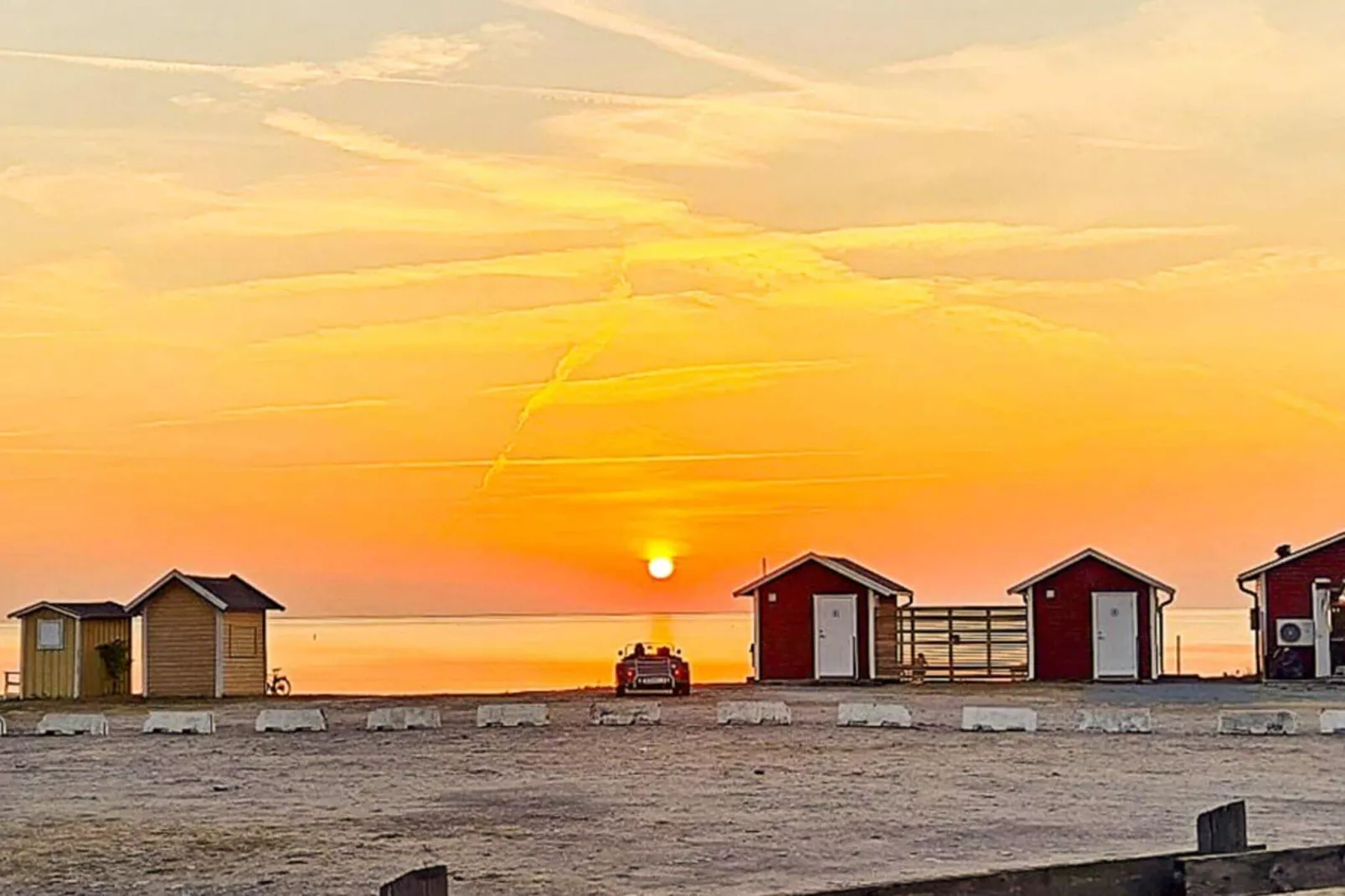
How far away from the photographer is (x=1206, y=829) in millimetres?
8031

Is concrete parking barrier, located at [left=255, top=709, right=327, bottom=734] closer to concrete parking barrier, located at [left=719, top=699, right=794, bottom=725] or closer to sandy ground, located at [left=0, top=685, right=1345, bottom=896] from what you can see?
sandy ground, located at [left=0, top=685, right=1345, bottom=896]

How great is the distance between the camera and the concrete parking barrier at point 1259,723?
35062 millimetres

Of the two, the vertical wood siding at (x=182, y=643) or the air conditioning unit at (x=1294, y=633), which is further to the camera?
the air conditioning unit at (x=1294, y=633)

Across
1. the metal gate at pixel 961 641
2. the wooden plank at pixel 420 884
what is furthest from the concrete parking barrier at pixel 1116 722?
the wooden plank at pixel 420 884

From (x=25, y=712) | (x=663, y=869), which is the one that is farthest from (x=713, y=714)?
(x=663, y=869)

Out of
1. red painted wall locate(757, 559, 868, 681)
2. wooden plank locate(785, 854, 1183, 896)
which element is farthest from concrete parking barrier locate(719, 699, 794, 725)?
wooden plank locate(785, 854, 1183, 896)

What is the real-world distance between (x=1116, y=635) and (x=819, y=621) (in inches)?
331

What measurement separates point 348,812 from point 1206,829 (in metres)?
16.6

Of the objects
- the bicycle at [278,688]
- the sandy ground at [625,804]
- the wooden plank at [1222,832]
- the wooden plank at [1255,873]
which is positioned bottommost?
the sandy ground at [625,804]

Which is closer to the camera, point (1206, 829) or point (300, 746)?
point (1206, 829)

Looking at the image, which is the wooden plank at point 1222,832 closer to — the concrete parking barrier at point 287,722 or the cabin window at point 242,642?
the concrete parking barrier at point 287,722

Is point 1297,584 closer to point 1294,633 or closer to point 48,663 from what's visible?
point 1294,633

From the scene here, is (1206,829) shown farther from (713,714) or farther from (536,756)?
(713,714)

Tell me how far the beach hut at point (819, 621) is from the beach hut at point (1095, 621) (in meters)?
4.32
